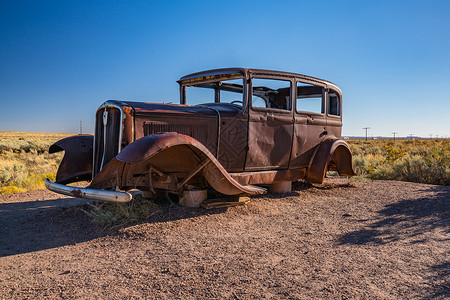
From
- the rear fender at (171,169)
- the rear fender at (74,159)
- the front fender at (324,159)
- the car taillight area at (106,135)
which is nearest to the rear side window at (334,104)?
the front fender at (324,159)

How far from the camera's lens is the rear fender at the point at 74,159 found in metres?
4.78

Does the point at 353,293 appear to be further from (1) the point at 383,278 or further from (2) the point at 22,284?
(2) the point at 22,284

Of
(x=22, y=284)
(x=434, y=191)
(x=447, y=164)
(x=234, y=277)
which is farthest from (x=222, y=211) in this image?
(x=447, y=164)

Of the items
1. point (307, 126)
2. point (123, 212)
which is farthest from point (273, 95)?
point (123, 212)

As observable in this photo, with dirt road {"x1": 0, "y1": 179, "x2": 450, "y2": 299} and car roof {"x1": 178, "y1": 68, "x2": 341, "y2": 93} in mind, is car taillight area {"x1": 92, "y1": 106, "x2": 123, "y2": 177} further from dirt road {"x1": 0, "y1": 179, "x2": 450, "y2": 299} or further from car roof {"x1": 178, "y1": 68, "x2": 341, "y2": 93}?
car roof {"x1": 178, "y1": 68, "x2": 341, "y2": 93}

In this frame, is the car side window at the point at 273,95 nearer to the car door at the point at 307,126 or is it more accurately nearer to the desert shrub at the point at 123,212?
the car door at the point at 307,126

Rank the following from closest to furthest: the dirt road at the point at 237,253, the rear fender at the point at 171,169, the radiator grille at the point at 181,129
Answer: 1. the dirt road at the point at 237,253
2. the rear fender at the point at 171,169
3. the radiator grille at the point at 181,129

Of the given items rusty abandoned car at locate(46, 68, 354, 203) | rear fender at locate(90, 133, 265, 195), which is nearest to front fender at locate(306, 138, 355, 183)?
rusty abandoned car at locate(46, 68, 354, 203)

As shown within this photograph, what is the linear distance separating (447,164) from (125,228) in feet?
27.5

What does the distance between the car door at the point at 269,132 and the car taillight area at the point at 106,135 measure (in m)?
1.99

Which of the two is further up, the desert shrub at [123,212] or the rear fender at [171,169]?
the rear fender at [171,169]

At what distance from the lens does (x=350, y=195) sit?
20.3 ft

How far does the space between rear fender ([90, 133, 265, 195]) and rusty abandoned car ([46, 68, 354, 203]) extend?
0.04ft

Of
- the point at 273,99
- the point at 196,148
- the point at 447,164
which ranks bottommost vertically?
the point at 447,164
